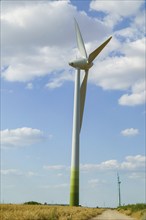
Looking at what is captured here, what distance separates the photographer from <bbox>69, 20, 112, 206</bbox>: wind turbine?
83.1m

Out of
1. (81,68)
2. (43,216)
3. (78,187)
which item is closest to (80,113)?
(81,68)

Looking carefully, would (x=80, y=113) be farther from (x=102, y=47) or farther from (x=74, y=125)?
(x=102, y=47)

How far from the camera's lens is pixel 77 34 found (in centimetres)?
9056

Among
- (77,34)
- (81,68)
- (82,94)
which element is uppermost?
(77,34)

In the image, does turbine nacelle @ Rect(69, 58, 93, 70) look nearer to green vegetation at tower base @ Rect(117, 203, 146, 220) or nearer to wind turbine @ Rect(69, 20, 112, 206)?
wind turbine @ Rect(69, 20, 112, 206)

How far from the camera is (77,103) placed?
85438 millimetres

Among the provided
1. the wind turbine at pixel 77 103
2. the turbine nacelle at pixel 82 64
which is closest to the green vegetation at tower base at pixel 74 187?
the wind turbine at pixel 77 103

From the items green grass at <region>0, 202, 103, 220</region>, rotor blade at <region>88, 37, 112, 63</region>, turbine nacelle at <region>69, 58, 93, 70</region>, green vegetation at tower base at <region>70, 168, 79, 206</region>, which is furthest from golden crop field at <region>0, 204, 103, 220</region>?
turbine nacelle at <region>69, 58, 93, 70</region>

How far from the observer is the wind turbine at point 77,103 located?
83125 millimetres

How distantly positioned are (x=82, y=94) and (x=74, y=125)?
955 centimetres

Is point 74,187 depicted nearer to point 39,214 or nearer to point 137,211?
point 137,211

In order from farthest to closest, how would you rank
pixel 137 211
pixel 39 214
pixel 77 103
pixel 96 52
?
pixel 96 52 < pixel 77 103 < pixel 137 211 < pixel 39 214

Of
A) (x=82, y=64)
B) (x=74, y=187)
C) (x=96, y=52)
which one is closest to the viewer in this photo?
(x=74, y=187)

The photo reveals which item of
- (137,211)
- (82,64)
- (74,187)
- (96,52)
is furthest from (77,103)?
(137,211)
